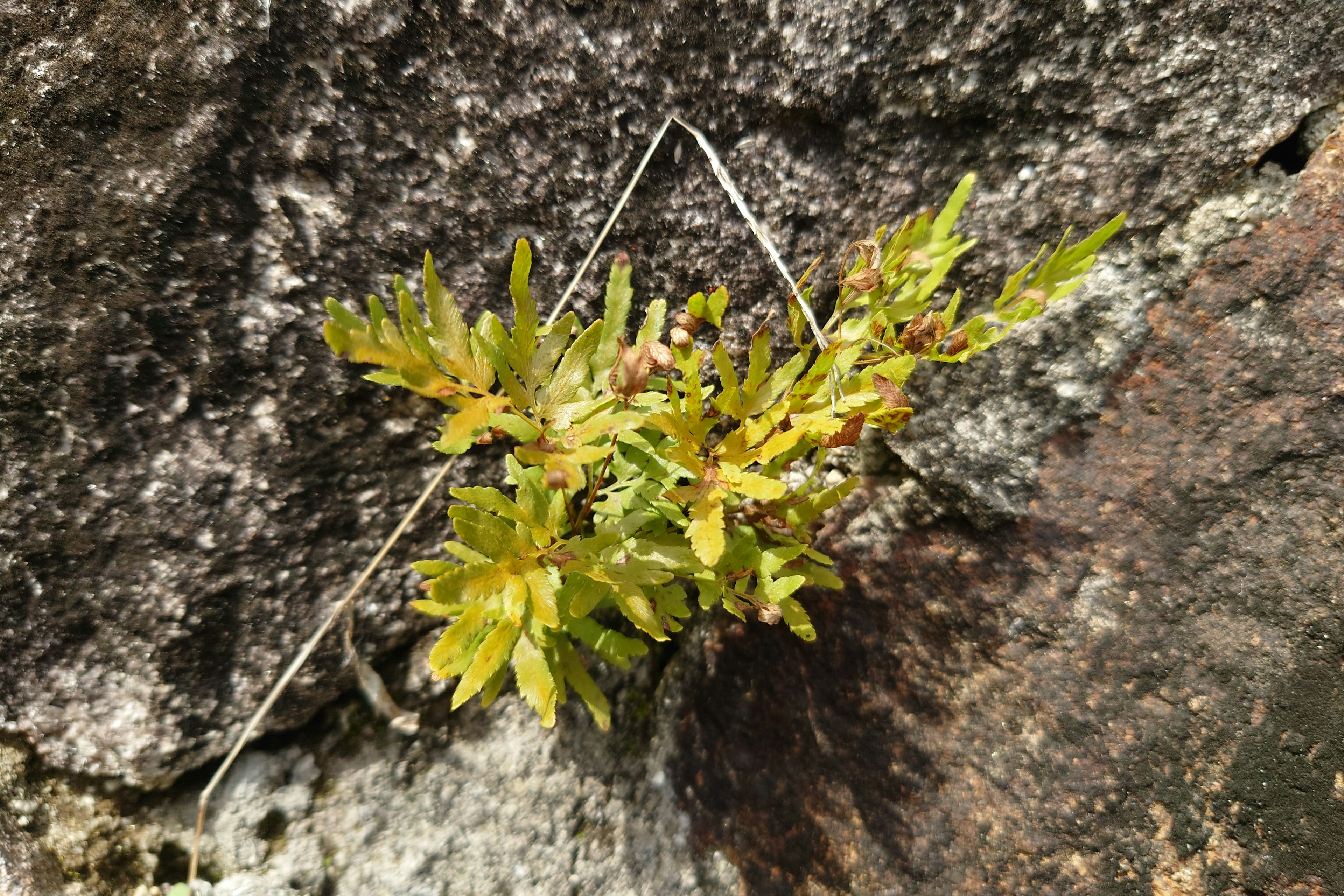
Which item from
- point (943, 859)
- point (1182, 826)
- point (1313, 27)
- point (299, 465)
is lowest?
point (1182, 826)

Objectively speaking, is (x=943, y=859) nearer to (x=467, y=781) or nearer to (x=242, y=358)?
(x=467, y=781)

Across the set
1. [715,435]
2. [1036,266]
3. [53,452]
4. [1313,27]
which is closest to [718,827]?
[715,435]

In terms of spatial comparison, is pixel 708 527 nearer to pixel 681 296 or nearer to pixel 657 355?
pixel 657 355

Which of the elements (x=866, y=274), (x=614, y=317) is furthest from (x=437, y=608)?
(x=866, y=274)

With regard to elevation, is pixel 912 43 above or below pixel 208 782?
above

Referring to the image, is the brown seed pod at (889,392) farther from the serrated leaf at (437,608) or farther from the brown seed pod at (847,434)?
the serrated leaf at (437,608)

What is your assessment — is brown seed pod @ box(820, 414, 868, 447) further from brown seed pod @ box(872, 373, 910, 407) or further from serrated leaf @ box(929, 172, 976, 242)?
serrated leaf @ box(929, 172, 976, 242)

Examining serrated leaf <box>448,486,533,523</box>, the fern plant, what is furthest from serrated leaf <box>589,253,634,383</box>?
serrated leaf <box>448,486,533,523</box>
